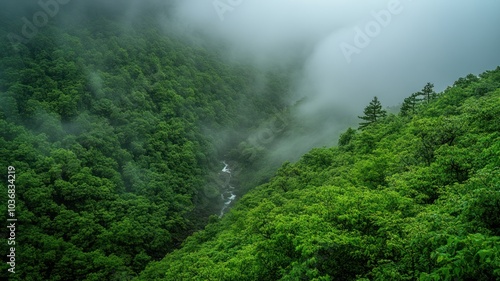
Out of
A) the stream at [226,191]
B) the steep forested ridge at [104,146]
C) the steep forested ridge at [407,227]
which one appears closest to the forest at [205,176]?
the steep forested ridge at [407,227]

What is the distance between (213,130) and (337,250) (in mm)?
148099

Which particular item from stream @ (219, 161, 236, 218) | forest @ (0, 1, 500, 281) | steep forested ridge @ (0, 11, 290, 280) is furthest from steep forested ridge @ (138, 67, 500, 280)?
stream @ (219, 161, 236, 218)

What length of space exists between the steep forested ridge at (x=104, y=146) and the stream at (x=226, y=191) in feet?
15.5

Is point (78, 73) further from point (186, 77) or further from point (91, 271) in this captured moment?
point (91, 271)

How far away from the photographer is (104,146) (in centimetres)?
11925

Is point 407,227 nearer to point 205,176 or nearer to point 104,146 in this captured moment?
point 104,146

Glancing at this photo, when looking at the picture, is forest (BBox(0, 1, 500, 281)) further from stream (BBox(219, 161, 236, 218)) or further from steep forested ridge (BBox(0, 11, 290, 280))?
stream (BBox(219, 161, 236, 218))

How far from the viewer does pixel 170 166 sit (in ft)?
429

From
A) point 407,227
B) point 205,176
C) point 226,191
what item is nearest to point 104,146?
point 205,176

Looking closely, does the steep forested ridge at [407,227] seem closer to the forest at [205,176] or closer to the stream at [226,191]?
the forest at [205,176]

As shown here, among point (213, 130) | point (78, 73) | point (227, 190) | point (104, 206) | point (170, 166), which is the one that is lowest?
point (104, 206)

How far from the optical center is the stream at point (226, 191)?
129 meters

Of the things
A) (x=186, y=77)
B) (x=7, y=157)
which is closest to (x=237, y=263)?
(x=7, y=157)

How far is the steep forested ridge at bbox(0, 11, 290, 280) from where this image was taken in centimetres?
8788
